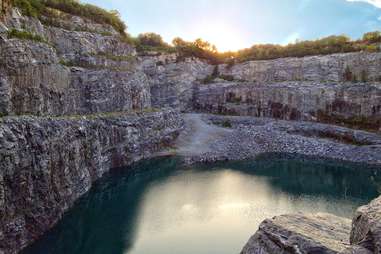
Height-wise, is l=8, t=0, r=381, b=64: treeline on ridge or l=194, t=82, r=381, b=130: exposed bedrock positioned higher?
l=8, t=0, r=381, b=64: treeline on ridge

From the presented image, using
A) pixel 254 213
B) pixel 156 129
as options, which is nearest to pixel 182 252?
pixel 254 213

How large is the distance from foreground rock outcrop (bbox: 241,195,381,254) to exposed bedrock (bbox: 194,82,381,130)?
44329mm

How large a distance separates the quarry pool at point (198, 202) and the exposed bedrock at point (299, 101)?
13299 millimetres

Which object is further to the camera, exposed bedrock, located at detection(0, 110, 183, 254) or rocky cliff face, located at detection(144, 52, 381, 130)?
rocky cliff face, located at detection(144, 52, 381, 130)

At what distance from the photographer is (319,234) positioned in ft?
47.2

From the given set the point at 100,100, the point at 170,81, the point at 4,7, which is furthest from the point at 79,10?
the point at 170,81

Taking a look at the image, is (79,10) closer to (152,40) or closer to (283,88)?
(152,40)

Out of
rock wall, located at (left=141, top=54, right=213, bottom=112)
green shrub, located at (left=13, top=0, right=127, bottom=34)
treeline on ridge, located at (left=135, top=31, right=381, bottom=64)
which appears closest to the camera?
green shrub, located at (left=13, top=0, right=127, bottom=34)

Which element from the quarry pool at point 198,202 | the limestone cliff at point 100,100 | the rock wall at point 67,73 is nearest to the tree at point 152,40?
the limestone cliff at point 100,100

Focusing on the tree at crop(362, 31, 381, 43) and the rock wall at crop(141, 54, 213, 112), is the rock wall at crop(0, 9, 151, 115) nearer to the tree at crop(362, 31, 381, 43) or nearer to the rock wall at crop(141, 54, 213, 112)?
the rock wall at crop(141, 54, 213, 112)

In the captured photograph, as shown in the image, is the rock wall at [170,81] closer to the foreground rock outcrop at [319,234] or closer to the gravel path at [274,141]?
the gravel path at [274,141]

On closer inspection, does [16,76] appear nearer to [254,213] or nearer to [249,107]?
[254,213]

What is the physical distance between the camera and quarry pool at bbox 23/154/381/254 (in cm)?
2467

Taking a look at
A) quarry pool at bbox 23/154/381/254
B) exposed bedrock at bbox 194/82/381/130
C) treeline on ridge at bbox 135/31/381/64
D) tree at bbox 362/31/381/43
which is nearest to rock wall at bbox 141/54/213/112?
exposed bedrock at bbox 194/82/381/130
